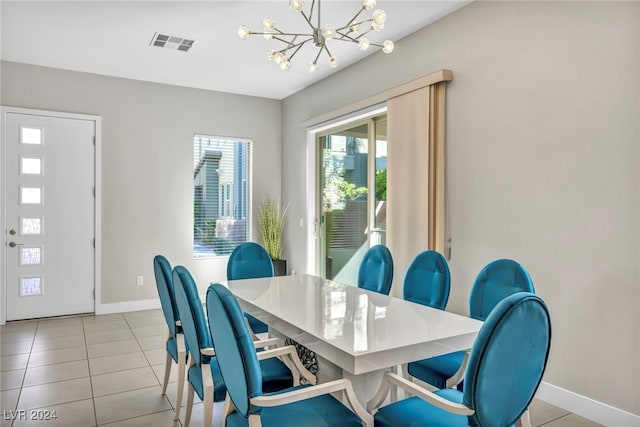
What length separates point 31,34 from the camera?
3.95 metres

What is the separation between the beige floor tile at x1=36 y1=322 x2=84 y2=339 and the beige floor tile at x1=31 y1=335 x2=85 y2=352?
0.35 feet

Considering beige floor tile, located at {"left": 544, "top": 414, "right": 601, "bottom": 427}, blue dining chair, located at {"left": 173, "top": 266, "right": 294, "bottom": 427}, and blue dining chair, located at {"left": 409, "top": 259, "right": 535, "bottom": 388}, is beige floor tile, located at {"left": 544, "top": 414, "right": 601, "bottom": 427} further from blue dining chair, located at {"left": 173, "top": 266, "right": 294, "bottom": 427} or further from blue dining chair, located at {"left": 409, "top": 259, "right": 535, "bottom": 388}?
blue dining chair, located at {"left": 173, "top": 266, "right": 294, "bottom": 427}

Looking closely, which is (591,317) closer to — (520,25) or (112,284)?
(520,25)

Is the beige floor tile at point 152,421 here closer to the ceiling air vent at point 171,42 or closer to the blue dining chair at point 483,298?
the blue dining chair at point 483,298

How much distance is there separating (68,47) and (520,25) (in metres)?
4.16

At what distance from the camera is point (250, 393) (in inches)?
57.6

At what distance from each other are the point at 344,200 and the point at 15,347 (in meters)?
3.63

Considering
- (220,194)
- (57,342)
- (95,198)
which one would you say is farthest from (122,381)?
(220,194)

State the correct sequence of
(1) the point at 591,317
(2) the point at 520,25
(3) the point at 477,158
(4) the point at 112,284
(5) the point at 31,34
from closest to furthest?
(1) the point at 591,317 < (2) the point at 520,25 < (3) the point at 477,158 < (5) the point at 31,34 < (4) the point at 112,284

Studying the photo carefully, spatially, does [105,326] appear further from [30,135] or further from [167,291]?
[167,291]

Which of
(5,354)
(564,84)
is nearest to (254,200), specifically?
(5,354)

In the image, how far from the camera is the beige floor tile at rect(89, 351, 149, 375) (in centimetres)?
338

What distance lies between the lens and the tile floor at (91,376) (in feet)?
8.54

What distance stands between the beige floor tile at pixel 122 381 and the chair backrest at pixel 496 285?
235 centimetres
